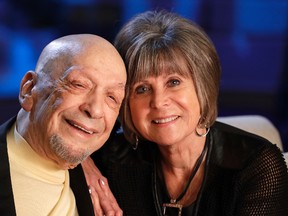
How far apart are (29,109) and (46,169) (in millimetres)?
220

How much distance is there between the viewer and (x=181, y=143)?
7.50 feet

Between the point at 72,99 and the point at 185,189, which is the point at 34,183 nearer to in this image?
the point at 72,99

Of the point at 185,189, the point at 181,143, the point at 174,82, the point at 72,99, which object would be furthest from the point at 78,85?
the point at 185,189

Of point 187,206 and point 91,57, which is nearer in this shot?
point 91,57

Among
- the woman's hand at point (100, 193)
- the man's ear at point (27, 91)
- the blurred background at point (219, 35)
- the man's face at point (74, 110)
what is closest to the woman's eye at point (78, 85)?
the man's face at point (74, 110)

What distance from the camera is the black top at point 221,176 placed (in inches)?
83.0

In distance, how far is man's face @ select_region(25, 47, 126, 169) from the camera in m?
1.78

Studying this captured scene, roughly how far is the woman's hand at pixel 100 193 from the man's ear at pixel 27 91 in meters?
0.43

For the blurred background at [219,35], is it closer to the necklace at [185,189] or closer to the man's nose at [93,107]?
the necklace at [185,189]

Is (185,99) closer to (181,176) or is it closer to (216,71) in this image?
(216,71)

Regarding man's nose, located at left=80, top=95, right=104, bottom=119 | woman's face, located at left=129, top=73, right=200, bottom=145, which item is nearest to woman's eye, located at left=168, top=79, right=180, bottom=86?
woman's face, located at left=129, top=73, right=200, bottom=145

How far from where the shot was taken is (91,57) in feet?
5.94

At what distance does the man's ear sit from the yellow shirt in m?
0.11

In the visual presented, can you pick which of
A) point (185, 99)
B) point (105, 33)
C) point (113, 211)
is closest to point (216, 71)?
point (185, 99)
